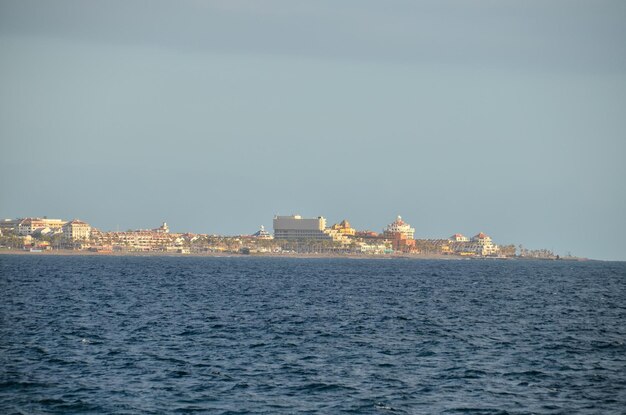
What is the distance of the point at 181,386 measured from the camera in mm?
43250

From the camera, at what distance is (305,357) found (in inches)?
2077

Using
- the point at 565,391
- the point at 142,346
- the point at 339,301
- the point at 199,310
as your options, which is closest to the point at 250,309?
the point at 199,310

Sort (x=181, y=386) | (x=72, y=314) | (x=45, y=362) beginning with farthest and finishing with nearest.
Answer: (x=72, y=314)
(x=45, y=362)
(x=181, y=386)

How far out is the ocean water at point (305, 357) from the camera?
133 ft

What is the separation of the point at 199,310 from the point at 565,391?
4398 centimetres

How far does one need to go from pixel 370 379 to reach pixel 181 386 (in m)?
9.18

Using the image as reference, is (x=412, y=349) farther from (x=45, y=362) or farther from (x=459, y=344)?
(x=45, y=362)

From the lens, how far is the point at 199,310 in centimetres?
8206

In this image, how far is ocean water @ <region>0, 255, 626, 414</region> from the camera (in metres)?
40.6

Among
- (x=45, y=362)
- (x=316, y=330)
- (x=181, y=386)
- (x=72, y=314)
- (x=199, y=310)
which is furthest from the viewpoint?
(x=199, y=310)

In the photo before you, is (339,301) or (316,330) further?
(339,301)

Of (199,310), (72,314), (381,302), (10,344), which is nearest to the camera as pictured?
(10,344)

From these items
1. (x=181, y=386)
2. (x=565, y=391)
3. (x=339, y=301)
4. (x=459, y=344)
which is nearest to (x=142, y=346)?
(x=181, y=386)

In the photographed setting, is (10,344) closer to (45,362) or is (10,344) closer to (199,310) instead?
(45,362)
